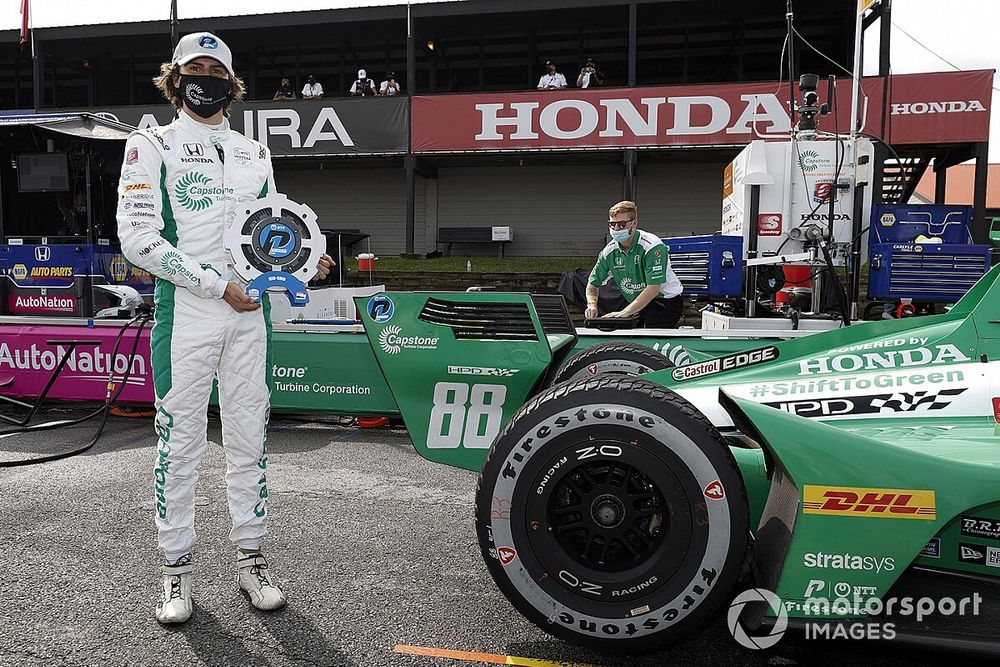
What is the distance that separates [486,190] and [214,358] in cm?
1789

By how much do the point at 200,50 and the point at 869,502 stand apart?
272 centimetres

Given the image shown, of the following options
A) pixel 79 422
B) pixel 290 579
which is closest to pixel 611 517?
pixel 290 579

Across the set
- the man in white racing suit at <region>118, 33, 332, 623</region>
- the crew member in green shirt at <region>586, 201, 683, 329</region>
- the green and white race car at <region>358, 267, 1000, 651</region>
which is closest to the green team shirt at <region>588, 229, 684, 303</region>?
the crew member in green shirt at <region>586, 201, 683, 329</region>

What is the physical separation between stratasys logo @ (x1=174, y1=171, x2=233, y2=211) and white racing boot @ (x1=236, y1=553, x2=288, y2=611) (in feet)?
4.35

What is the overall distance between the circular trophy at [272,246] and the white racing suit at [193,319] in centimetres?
11

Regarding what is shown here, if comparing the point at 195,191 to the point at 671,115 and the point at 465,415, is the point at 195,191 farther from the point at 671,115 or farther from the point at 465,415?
the point at 671,115

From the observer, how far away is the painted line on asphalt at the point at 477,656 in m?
2.28

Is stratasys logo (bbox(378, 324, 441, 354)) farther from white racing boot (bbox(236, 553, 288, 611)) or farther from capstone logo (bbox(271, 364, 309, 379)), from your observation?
capstone logo (bbox(271, 364, 309, 379))

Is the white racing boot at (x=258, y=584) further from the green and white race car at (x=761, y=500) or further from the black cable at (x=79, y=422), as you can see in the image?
the black cable at (x=79, y=422)

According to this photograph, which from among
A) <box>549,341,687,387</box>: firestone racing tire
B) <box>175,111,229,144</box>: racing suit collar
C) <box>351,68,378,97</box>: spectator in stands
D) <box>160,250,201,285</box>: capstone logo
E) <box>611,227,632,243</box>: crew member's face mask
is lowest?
<box>549,341,687,387</box>: firestone racing tire

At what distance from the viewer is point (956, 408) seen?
2484mm

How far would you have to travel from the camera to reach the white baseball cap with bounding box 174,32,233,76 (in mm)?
2713

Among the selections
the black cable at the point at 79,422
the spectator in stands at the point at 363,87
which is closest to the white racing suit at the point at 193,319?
the black cable at the point at 79,422

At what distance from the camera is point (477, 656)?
2.33 metres
